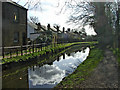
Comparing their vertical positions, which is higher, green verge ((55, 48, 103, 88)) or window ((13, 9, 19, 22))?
window ((13, 9, 19, 22))

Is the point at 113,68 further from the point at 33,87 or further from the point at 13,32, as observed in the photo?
the point at 13,32

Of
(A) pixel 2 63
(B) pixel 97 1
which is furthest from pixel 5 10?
(B) pixel 97 1

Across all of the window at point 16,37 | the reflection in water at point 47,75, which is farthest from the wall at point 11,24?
the reflection in water at point 47,75

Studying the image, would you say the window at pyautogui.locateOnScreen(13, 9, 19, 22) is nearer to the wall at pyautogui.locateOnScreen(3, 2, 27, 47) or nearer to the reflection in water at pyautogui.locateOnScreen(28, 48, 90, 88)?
the wall at pyautogui.locateOnScreen(3, 2, 27, 47)

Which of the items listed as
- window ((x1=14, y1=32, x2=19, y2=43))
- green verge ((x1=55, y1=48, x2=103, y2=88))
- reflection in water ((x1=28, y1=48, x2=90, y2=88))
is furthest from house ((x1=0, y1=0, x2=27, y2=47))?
green verge ((x1=55, y1=48, x2=103, y2=88))

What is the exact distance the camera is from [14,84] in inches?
242

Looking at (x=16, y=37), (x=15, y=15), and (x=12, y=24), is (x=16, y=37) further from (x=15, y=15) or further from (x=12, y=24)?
(x=15, y=15)

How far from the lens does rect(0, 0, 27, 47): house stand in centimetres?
1332

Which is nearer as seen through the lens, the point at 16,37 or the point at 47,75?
the point at 47,75

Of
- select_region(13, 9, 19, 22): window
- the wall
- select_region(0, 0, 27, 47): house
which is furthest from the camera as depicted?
select_region(13, 9, 19, 22): window

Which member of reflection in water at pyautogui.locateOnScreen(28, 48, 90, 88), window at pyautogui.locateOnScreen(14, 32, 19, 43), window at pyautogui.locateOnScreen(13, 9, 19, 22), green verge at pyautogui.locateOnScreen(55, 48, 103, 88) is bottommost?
reflection in water at pyautogui.locateOnScreen(28, 48, 90, 88)

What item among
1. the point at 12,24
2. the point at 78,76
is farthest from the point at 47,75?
the point at 12,24

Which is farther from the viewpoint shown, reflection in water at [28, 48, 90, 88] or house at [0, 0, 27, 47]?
house at [0, 0, 27, 47]

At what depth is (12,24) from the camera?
579 inches
